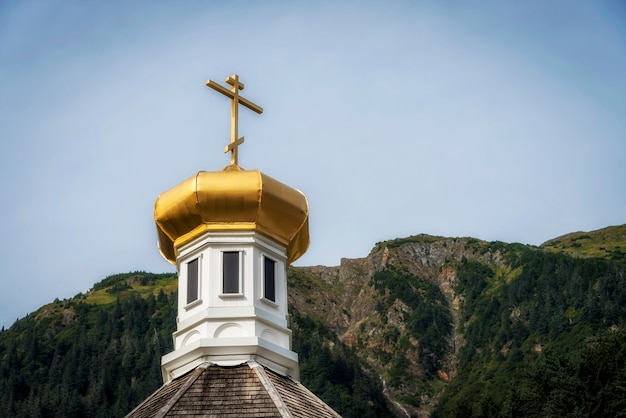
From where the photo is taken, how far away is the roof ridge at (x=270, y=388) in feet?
76.3

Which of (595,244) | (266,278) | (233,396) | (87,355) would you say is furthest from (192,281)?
(595,244)

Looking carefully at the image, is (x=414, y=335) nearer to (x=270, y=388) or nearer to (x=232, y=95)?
(x=232, y=95)

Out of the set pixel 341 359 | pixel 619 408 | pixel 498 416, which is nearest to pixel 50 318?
pixel 341 359

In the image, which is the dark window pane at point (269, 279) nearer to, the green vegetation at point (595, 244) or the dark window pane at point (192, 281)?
the dark window pane at point (192, 281)

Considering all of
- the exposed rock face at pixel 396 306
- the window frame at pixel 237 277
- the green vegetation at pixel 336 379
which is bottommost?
the window frame at pixel 237 277

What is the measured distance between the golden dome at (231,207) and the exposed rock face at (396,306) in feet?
299

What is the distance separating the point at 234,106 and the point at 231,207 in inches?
125

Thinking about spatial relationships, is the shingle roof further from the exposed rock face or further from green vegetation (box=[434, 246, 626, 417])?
the exposed rock face

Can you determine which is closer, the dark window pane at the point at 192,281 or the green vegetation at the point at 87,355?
the dark window pane at the point at 192,281

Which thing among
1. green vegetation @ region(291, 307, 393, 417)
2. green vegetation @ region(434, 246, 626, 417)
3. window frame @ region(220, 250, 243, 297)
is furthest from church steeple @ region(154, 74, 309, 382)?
green vegetation @ region(291, 307, 393, 417)

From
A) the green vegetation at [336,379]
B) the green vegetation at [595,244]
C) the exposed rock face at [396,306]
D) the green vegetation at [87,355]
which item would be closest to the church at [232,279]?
the green vegetation at [87,355]

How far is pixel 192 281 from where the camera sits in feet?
89.1

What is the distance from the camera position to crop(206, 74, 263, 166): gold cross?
93.5ft

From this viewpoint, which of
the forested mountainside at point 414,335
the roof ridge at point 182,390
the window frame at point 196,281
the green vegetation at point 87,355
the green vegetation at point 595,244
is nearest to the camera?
the roof ridge at point 182,390
